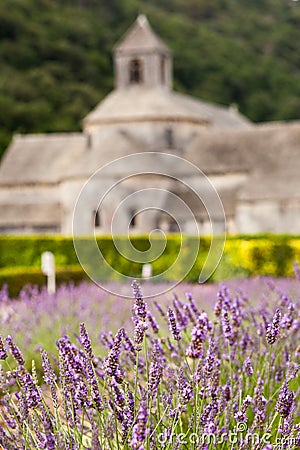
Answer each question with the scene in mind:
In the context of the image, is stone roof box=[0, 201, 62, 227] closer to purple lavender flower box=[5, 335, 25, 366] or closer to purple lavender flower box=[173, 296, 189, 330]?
purple lavender flower box=[173, 296, 189, 330]

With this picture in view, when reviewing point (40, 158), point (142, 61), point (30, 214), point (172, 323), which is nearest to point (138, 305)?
point (172, 323)

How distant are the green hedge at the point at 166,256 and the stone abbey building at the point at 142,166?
9079 mm

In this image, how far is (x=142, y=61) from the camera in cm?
3691

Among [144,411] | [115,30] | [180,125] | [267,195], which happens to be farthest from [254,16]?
[144,411]

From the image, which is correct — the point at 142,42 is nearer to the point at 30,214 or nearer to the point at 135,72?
the point at 135,72

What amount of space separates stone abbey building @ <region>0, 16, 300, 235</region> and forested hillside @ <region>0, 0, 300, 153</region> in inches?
414

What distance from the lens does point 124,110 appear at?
35.1 m

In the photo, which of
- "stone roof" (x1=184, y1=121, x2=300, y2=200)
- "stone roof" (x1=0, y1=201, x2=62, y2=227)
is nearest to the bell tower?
"stone roof" (x1=184, y1=121, x2=300, y2=200)

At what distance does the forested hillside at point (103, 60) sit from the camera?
176ft

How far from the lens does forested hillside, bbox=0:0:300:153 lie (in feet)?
176

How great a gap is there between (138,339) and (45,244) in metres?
17.4

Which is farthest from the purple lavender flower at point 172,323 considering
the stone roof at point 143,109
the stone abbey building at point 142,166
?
the stone roof at point 143,109

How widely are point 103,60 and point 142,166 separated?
108 ft

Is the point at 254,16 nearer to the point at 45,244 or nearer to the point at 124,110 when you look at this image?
the point at 124,110
